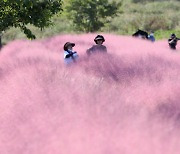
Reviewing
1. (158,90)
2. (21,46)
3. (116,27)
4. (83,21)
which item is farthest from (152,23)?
(158,90)

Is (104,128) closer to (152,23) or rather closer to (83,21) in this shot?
(83,21)

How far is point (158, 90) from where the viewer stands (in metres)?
5.03

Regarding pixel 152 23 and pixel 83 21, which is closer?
→ pixel 83 21

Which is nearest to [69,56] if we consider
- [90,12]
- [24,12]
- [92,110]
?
[92,110]

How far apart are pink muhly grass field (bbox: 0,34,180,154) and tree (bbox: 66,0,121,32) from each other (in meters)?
24.1

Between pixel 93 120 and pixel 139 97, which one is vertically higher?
pixel 93 120

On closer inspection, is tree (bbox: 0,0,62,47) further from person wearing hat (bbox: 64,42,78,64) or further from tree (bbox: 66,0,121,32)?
tree (bbox: 66,0,121,32)

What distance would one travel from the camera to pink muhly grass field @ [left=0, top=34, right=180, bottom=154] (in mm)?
3137

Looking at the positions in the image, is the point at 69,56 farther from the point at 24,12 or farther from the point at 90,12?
the point at 90,12

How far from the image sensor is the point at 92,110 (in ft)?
12.0

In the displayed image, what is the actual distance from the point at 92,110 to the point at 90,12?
26.7m

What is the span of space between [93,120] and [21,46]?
6620 mm

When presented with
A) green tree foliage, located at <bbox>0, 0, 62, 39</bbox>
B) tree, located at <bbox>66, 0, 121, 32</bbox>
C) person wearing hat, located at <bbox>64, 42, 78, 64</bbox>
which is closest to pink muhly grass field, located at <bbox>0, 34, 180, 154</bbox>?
person wearing hat, located at <bbox>64, 42, 78, 64</bbox>

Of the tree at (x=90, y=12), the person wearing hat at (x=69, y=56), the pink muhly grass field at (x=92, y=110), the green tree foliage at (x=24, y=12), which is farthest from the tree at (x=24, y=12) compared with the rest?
the tree at (x=90, y=12)
